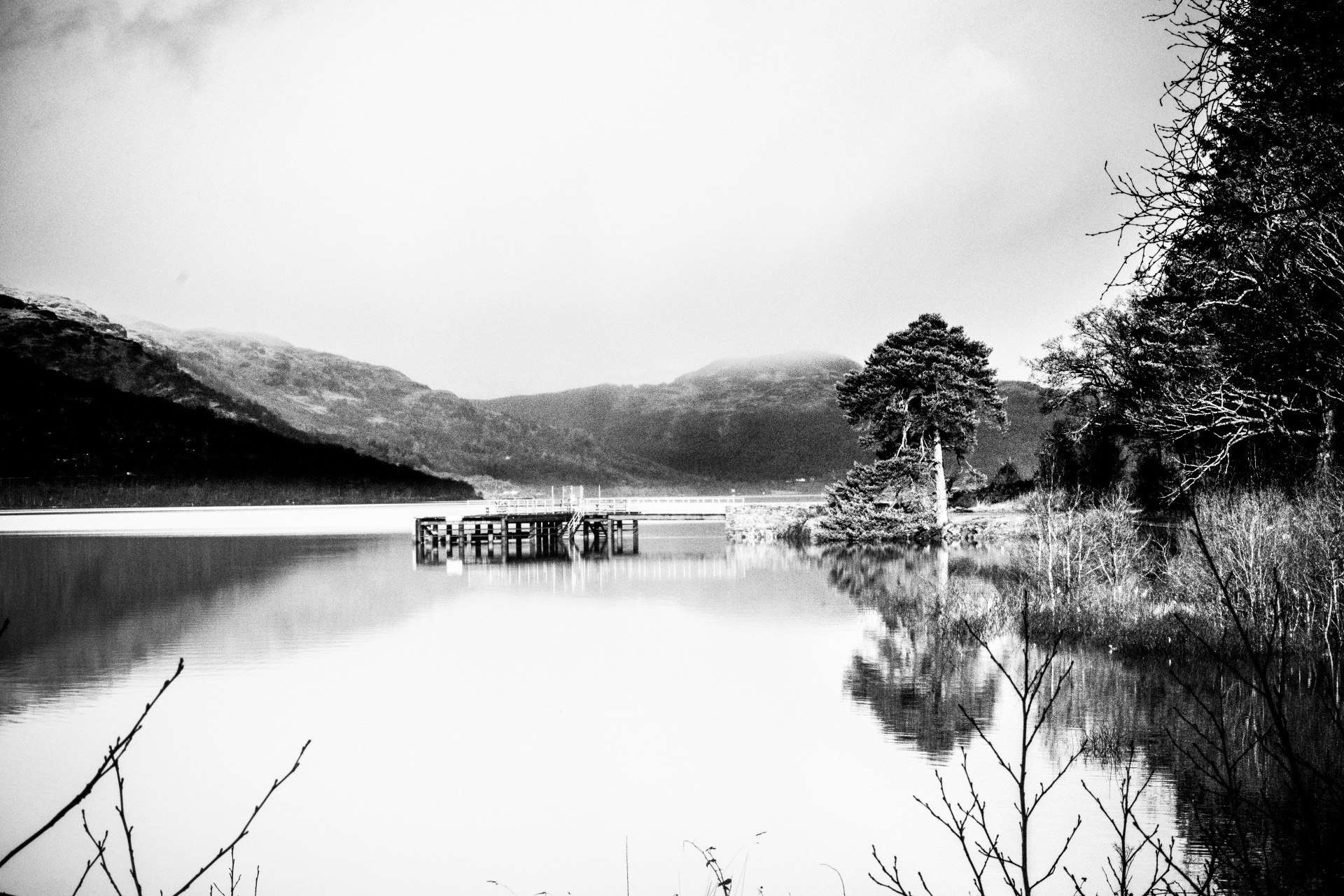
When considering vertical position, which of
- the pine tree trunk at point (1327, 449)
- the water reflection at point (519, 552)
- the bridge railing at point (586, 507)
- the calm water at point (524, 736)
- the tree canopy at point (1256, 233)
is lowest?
the calm water at point (524, 736)

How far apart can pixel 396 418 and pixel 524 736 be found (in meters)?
142

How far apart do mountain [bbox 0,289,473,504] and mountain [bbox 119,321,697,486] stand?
21.5 m

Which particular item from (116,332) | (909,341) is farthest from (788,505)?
(116,332)

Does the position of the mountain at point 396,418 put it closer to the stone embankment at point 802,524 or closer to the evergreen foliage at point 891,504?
the stone embankment at point 802,524

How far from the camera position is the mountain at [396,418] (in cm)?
13612

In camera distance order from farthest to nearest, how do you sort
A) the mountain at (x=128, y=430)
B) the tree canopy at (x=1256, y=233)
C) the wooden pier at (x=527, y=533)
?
the mountain at (x=128, y=430) < the wooden pier at (x=527, y=533) < the tree canopy at (x=1256, y=233)

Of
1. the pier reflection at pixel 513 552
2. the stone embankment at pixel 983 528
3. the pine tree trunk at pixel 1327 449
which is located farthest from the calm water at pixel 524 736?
the stone embankment at pixel 983 528

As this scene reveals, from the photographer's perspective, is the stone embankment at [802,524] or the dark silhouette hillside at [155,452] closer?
the stone embankment at [802,524]

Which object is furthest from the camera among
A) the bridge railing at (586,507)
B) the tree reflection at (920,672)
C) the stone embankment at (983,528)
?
the bridge railing at (586,507)

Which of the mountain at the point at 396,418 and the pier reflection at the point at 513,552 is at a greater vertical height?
the mountain at the point at 396,418

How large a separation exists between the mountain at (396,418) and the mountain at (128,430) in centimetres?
2152

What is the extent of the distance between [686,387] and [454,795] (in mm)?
190767

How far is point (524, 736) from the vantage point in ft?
37.5

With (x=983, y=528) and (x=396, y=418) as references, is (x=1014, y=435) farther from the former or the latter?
(x=396, y=418)
